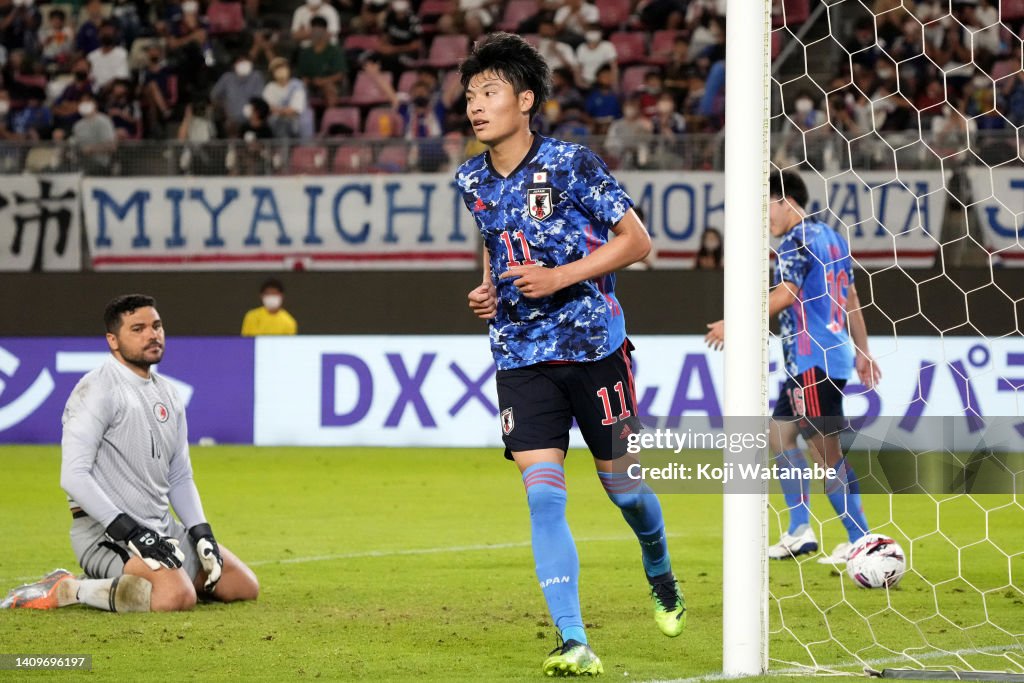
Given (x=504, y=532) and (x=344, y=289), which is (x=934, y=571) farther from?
(x=344, y=289)

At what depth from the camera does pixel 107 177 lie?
50.2 feet

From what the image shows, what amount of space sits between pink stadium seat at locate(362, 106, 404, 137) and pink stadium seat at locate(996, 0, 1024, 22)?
6396mm

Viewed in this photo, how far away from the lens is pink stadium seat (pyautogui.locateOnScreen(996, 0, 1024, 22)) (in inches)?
610

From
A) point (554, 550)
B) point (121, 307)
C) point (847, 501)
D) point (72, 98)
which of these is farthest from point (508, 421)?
point (72, 98)

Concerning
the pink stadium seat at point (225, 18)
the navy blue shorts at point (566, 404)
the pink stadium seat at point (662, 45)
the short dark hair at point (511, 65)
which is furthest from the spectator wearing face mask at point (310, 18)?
the navy blue shorts at point (566, 404)

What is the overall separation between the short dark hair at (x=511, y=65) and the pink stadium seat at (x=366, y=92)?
40.6ft

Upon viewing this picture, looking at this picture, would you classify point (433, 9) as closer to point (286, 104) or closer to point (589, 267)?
point (286, 104)

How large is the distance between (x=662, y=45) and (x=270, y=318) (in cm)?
613

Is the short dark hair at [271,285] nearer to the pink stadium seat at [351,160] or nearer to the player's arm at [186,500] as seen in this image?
the pink stadium seat at [351,160]

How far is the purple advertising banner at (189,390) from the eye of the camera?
14.3m

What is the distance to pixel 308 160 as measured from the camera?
15.3 meters

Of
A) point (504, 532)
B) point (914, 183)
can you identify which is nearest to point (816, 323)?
point (504, 532)

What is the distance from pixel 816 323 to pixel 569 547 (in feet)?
11.5

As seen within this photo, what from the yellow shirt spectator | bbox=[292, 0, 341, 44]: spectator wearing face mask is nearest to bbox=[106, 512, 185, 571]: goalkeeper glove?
the yellow shirt spectator
